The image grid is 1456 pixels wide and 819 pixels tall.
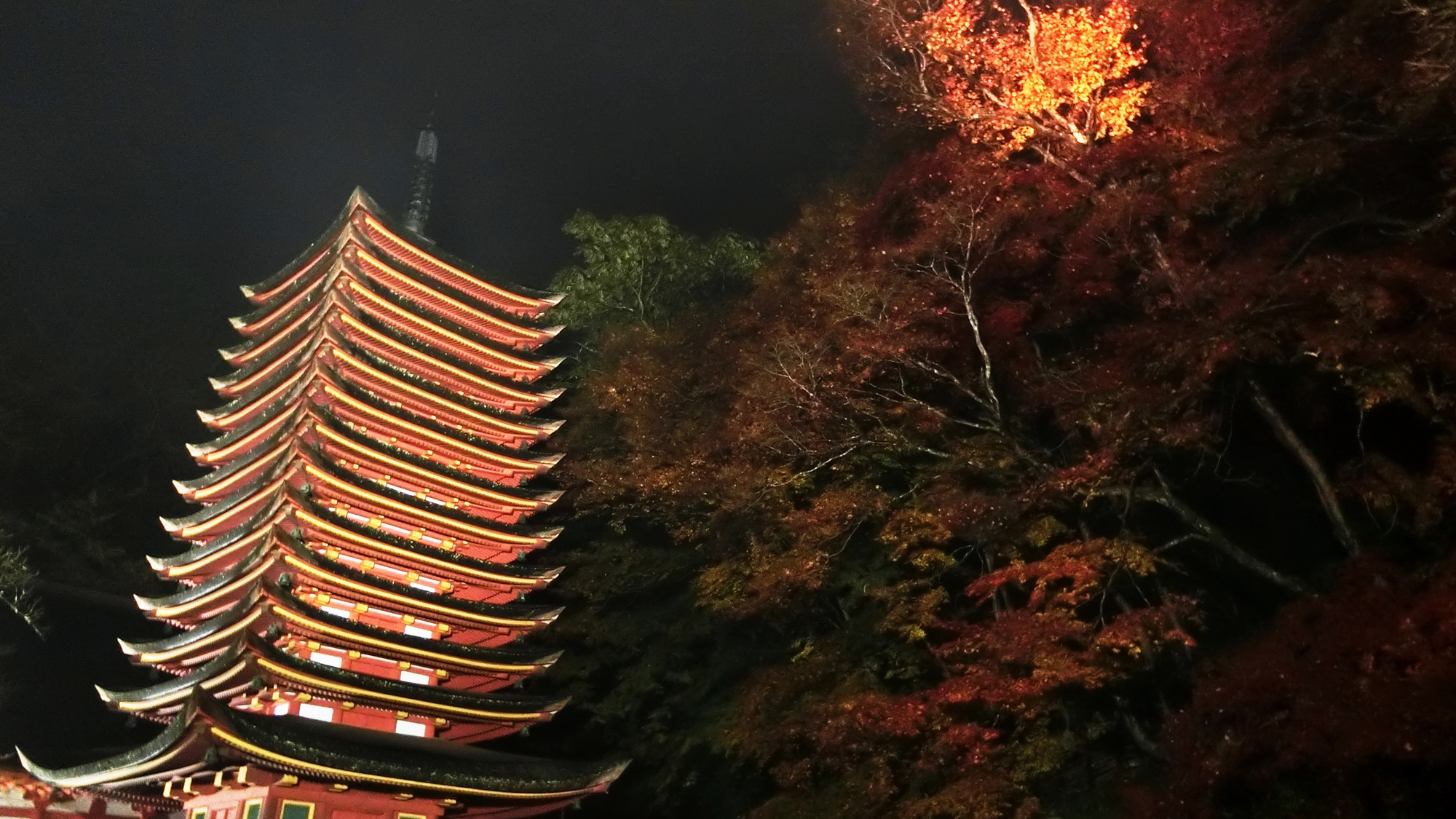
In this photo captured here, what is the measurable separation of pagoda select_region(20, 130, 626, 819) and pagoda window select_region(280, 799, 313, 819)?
0.02 m

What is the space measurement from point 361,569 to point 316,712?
8.70 feet

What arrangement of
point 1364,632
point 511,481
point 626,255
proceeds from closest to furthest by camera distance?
point 1364,632 → point 511,481 → point 626,255

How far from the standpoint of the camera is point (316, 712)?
14578 millimetres

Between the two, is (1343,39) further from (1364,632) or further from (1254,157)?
(1364,632)

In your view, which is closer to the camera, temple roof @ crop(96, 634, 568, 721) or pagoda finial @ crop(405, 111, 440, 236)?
temple roof @ crop(96, 634, 568, 721)

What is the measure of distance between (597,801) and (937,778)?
9194 mm

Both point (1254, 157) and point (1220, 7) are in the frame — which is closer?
point (1254, 157)

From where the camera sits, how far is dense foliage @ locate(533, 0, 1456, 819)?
8609 millimetres

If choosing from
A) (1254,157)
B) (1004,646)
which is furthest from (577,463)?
(1254,157)

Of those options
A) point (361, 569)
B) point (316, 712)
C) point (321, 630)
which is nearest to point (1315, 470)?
point (321, 630)

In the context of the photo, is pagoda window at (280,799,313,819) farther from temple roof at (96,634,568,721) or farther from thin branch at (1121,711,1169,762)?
thin branch at (1121,711,1169,762)

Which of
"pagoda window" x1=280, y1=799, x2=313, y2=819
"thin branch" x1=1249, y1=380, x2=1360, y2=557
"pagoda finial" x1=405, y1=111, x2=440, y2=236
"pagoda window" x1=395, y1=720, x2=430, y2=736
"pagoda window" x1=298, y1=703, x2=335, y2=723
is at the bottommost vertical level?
"pagoda window" x1=280, y1=799, x2=313, y2=819

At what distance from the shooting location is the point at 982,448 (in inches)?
481

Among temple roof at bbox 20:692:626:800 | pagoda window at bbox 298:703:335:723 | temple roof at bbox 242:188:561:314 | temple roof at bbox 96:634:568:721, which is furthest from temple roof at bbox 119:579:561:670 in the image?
temple roof at bbox 242:188:561:314
